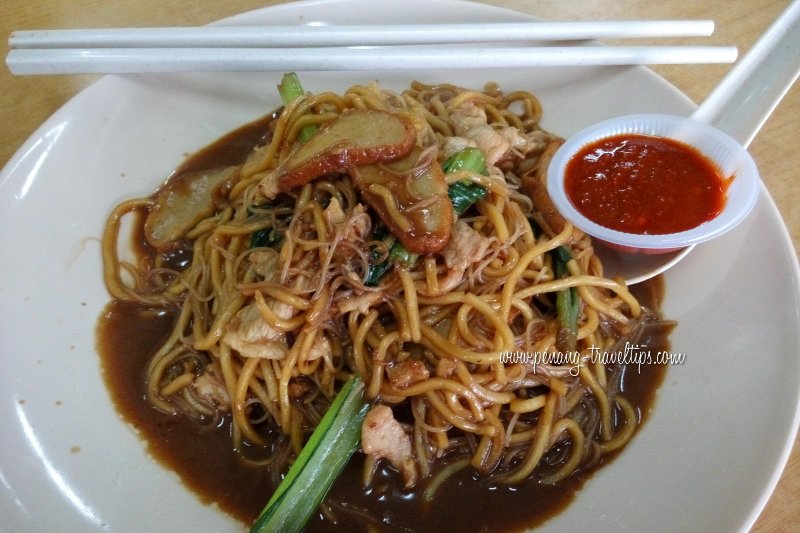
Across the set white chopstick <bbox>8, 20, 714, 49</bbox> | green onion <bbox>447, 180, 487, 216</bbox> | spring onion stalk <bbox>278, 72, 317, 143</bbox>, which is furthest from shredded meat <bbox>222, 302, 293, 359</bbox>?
white chopstick <bbox>8, 20, 714, 49</bbox>

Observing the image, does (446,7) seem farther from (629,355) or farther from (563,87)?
(629,355)

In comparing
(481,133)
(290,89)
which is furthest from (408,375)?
(290,89)

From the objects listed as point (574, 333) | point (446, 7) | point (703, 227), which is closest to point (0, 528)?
point (574, 333)

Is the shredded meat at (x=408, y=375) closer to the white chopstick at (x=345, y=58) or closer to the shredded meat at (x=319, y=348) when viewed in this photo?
the shredded meat at (x=319, y=348)

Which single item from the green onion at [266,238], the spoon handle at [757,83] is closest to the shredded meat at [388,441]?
the green onion at [266,238]

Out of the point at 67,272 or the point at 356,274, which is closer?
the point at 356,274

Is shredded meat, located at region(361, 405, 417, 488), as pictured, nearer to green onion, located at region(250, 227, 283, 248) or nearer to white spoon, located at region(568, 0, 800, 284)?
green onion, located at region(250, 227, 283, 248)
